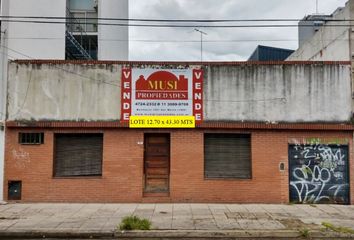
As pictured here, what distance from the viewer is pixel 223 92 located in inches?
527

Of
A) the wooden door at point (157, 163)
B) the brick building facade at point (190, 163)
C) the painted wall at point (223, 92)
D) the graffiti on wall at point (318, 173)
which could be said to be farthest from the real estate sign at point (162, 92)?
the graffiti on wall at point (318, 173)

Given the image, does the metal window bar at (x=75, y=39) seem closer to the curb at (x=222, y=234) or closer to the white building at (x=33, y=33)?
the white building at (x=33, y=33)

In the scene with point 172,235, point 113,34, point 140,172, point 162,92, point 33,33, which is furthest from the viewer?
point 113,34

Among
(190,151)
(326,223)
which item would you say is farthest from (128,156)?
(326,223)

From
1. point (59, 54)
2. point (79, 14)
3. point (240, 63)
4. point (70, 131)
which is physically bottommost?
point (70, 131)

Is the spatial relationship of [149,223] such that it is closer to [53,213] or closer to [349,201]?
[53,213]

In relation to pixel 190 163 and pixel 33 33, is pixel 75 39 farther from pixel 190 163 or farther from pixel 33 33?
pixel 190 163

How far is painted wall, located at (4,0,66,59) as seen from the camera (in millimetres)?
14375

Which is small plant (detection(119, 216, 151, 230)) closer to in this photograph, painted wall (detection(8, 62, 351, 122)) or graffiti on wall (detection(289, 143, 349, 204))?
painted wall (detection(8, 62, 351, 122))

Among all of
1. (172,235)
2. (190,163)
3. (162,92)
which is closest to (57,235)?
(172,235)

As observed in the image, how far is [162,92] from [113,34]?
18631mm

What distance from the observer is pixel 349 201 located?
1316 cm

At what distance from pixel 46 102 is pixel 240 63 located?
6752mm

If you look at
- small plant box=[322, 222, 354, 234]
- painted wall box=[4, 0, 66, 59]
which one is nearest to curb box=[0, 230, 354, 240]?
small plant box=[322, 222, 354, 234]
